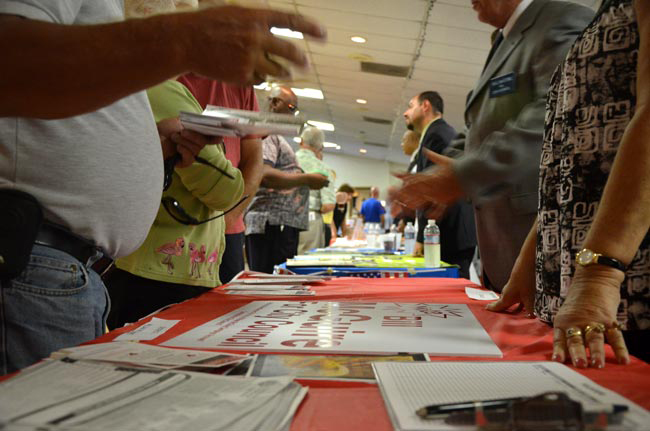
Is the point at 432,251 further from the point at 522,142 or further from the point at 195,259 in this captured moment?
the point at 195,259

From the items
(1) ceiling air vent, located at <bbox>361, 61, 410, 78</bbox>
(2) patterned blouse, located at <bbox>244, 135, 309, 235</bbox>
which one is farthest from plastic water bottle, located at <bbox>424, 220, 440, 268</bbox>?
(1) ceiling air vent, located at <bbox>361, 61, 410, 78</bbox>

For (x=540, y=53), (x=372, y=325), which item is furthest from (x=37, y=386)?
(x=540, y=53)

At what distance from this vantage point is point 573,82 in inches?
35.6

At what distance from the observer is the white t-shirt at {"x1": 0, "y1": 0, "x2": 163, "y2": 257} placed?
77 cm

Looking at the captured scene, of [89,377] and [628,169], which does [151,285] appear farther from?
[628,169]

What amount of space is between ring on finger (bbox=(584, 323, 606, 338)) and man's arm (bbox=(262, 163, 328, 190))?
259 centimetres

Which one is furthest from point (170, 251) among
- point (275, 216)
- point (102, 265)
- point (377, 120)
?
point (377, 120)

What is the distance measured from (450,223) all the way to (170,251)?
2.19 metres

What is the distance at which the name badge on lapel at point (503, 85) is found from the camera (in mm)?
1742

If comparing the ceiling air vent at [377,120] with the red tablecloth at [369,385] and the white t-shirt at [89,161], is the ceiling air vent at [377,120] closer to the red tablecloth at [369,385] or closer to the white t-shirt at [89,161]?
the red tablecloth at [369,385]

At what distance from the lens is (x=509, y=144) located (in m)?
1.61

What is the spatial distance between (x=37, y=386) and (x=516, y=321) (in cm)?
78

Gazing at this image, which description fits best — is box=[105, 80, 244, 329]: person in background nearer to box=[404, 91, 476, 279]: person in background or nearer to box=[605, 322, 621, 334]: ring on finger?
box=[605, 322, 621, 334]: ring on finger

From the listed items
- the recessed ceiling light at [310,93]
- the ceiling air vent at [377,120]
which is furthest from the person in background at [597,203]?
the ceiling air vent at [377,120]
